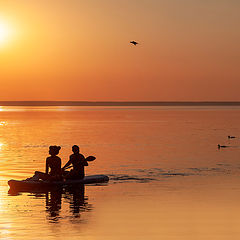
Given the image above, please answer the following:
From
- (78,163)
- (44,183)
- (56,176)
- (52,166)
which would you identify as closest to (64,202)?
(44,183)

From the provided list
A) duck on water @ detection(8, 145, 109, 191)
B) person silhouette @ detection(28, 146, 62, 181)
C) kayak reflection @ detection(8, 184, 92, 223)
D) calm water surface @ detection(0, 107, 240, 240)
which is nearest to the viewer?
calm water surface @ detection(0, 107, 240, 240)

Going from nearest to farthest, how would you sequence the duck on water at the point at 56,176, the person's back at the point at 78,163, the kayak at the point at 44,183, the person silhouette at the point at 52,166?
the kayak at the point at 44,183 < the duck on water at the point at 56,176 < the person silhouette at the point at 52,166 < the person's back at the point at 78,163

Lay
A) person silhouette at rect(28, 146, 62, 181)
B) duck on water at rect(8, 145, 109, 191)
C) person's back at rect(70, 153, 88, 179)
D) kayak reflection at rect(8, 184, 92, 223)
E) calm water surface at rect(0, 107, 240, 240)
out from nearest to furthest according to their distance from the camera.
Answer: calm water surface at rect(0, 107, 240, 240) < kayak reflection at rect(8, 184, 92, 223) < duck on water at rect(8, 145, 109, 191) < person silhouette at rect(28, 146, 62, 181) < person's back at rect(70, 153, 88, 179)

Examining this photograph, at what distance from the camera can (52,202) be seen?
75.7 ft

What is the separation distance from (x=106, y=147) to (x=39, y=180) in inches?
909

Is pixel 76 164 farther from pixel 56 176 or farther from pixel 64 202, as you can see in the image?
pixel 64 202

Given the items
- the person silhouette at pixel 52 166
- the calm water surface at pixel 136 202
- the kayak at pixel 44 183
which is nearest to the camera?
the calm water surface at pixel 136 202

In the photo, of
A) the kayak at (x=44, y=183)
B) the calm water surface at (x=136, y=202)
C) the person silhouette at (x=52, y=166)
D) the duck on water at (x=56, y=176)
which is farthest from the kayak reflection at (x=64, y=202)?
the person silhouette at (x=52, y=166)

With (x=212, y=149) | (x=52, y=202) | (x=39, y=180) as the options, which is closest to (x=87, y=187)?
(x=39, y=180)

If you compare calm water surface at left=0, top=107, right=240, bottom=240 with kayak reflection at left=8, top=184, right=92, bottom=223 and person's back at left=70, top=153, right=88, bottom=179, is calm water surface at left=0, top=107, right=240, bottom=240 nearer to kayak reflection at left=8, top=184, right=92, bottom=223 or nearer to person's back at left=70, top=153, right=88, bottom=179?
kayak reflection at left=8, top=184, right=92, bottom=223

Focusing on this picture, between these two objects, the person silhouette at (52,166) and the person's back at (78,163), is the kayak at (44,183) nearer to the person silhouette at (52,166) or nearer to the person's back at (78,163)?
the person silhouette at (52,166)

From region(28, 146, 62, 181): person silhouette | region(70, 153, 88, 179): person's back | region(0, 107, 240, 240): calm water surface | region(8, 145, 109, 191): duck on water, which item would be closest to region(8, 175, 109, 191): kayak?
region(8, 145, 109, 191): duck on water

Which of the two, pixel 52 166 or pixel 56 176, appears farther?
pixel 56 176

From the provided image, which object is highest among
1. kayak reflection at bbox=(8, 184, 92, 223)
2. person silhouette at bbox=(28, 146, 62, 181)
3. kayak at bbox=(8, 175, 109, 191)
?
person silhouette at bbox=(28, 146, 62, 181)
